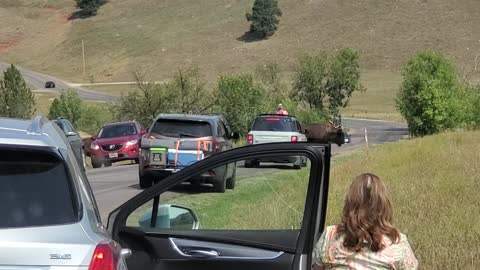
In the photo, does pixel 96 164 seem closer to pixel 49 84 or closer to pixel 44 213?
pixel 44 213

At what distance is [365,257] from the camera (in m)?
4.17

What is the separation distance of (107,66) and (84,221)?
104213 millimetres

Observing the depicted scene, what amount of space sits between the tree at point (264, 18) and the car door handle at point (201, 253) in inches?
3865

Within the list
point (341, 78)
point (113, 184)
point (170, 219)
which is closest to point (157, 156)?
point (113, 184)

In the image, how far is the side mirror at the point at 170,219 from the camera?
5.11m

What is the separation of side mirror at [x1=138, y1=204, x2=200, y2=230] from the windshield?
75.1 ft

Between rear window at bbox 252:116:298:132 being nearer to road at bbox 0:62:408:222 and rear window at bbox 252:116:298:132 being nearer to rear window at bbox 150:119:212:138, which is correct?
road at bbox 0:62:408:222

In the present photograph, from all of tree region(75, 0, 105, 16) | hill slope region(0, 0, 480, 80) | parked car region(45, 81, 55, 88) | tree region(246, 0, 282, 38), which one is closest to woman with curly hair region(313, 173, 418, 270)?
hill slope region(0, 0, 480, 80)

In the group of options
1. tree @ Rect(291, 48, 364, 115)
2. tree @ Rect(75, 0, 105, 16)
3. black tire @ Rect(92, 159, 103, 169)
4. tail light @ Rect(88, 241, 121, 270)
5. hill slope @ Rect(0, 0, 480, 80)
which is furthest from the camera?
tree @ Rect(75, 0, 105, 16)

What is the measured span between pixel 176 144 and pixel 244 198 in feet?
36.5

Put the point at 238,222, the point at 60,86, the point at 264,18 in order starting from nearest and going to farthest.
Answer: the point at 238,222
the point at 60,86
the point at 264,18

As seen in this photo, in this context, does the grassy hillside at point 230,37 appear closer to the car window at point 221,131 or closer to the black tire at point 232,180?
the car window at point 221,131

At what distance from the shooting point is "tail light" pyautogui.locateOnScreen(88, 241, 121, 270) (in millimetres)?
3527

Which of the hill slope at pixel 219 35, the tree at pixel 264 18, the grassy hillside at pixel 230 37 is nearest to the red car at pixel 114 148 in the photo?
the grassy hillside at pixel 230 37
